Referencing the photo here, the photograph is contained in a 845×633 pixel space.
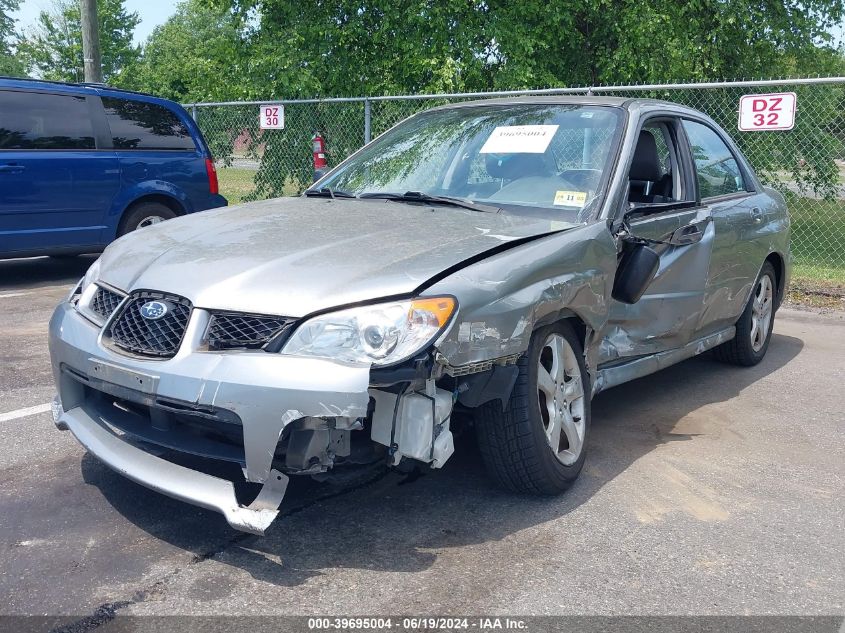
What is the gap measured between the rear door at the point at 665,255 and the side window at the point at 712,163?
0.17 metres

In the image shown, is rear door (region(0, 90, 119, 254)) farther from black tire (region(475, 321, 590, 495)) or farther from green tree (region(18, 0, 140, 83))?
green tree (region(18, 0, 140, 83))

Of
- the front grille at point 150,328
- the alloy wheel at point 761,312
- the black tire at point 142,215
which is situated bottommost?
the alloy wheel at point 761,312

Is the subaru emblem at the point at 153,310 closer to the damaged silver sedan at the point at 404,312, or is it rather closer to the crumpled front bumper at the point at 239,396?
the damaged silver sedan at the point at 404,312

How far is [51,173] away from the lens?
831cm

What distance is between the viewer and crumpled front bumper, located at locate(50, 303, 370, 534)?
9.00ft

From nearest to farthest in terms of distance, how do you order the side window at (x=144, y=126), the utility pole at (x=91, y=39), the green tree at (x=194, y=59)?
the side window at (x=144, y=126), the utility pole at (x=91, y=39), the green tree at (x=194, y=59)

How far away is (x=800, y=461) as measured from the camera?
4250 millimetres

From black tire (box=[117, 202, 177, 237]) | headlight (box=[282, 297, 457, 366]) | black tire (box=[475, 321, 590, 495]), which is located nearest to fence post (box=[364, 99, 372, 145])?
black tire (box=[117, 202, 177, 237])

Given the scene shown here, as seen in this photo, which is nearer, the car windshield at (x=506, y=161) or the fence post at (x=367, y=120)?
the car windshield at (x=506, y=161)

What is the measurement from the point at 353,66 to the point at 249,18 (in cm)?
233

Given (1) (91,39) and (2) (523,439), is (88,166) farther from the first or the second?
(2) (523,439)

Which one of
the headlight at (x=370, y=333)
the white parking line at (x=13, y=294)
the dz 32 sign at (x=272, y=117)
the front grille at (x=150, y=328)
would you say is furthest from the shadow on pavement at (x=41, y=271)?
the headlight at (x=370, y=333)

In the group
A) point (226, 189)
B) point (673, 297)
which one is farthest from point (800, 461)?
point (226, 189)

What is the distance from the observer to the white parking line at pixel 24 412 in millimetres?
4527
